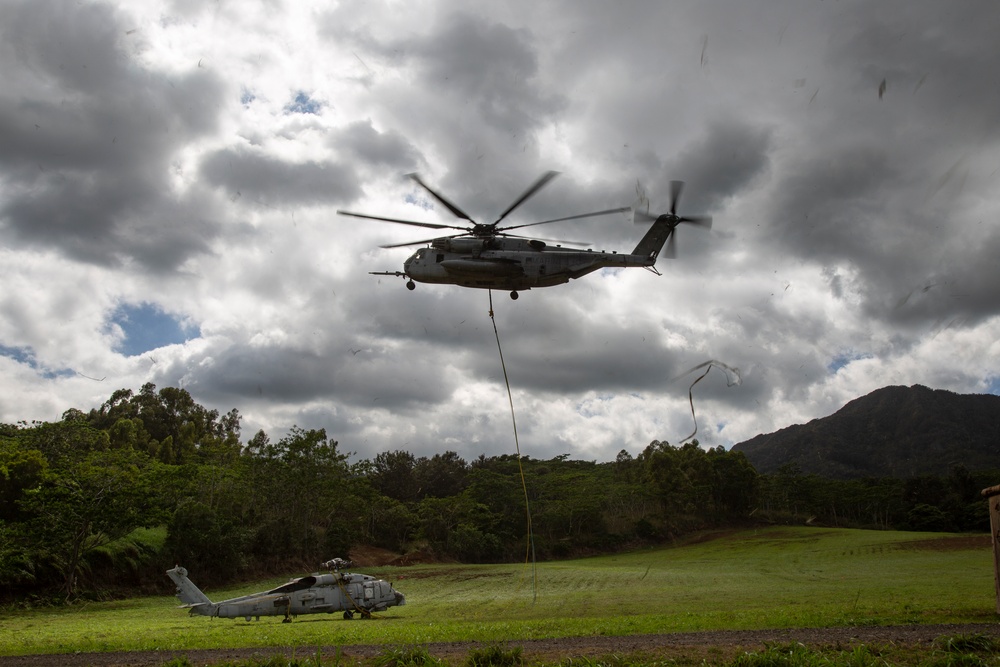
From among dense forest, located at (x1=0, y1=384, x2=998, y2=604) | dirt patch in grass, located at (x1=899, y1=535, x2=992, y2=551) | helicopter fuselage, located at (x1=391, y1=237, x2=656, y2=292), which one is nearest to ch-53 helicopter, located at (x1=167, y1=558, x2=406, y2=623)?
dense forest, located at (x1=0, y1=384, x2=998, y2=604)

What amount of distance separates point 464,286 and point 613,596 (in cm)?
1663

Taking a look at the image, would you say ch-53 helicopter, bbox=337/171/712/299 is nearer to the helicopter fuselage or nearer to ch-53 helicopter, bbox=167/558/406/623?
the helicopter fuselage

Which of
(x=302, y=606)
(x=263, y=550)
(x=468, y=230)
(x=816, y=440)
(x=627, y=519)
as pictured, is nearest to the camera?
(x=468, y=230)

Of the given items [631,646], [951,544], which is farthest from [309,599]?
[951,544]

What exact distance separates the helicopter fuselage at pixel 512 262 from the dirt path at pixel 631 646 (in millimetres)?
9459

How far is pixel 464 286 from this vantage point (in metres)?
19.8

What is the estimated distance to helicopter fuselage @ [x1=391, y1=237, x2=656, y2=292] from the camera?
18625 mm

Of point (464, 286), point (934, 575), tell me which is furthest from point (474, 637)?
point (934, 575)

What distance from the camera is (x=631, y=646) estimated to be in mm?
11703

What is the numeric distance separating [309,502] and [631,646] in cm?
5059

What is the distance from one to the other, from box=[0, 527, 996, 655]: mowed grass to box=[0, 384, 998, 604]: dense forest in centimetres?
413

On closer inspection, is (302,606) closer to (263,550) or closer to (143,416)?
(263,550)

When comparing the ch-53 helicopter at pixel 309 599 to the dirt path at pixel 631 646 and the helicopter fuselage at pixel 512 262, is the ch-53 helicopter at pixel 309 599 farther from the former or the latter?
the helicopter fuselage at pixel 512 262

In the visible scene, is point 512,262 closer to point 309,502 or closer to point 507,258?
point 507,258
